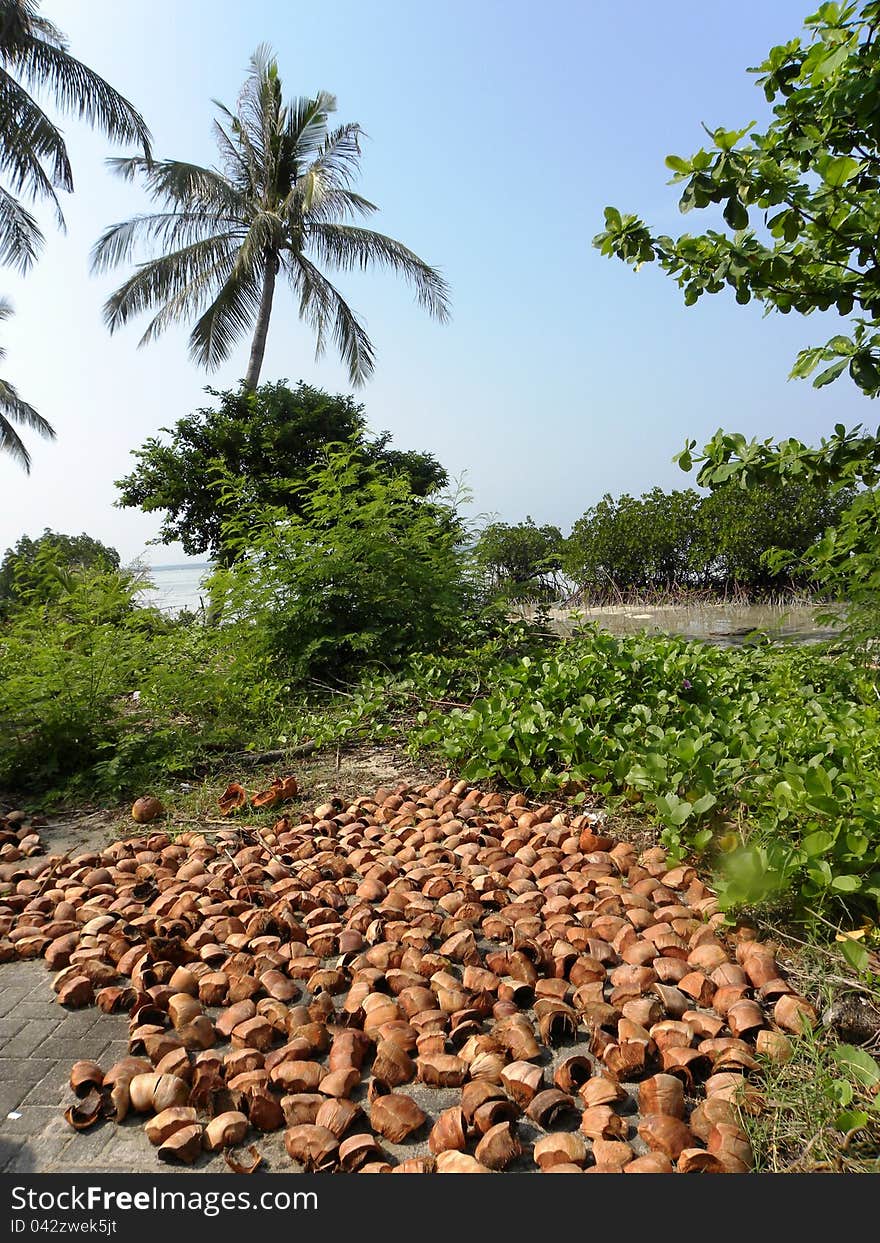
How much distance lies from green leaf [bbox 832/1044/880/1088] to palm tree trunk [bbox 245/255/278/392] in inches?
566

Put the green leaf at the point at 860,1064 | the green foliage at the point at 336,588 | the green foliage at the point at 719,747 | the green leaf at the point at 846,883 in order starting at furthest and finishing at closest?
the green foliage at the point at 336,588 → the green foliage at the point at 719,747 → the green leaf at the point at 846,883 → the green leaf at the point at 860,1064

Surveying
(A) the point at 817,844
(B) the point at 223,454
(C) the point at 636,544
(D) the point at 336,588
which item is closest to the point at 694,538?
(C) the point at 636,544

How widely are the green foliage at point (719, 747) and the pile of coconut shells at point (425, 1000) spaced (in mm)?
221

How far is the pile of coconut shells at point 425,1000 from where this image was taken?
A: 1.35 metres

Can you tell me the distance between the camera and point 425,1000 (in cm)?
172

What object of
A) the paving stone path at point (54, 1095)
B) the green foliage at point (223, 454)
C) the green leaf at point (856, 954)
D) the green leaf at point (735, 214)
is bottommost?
the paving stone path at point (54, 1095)

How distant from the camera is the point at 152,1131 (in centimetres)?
138

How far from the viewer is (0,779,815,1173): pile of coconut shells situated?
1346 millimetres

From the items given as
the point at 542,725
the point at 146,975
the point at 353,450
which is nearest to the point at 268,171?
the point at 353,450

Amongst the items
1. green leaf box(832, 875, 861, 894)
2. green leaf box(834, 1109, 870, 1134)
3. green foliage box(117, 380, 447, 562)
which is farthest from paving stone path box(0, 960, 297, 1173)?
green foliage box(117, 380, 447, 562)

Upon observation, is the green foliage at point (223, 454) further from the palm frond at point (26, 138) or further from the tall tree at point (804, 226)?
the tall tree at point (804, 226)

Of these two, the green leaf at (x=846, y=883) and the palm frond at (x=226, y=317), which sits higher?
the palm frond at (x=226, y=317)

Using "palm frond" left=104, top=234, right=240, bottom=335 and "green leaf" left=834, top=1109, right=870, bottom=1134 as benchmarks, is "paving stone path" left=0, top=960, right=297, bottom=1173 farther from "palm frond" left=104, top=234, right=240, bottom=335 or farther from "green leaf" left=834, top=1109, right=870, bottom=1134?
"palm frond" left=104, top=234, right=240, bottom=335

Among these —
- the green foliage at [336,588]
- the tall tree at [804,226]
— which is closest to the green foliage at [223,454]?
the green foliage at [336,588]
